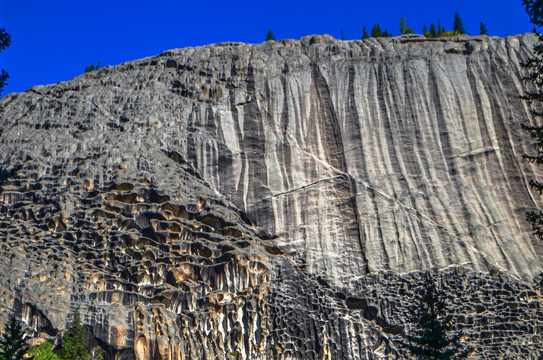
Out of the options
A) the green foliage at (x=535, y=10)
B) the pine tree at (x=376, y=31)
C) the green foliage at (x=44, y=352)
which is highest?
the pine tree at (x=376, y=31)

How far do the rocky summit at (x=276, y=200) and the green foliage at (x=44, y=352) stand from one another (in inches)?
28.6

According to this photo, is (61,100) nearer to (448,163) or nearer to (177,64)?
(177,64)

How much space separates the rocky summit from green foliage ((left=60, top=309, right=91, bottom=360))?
0.58 metres

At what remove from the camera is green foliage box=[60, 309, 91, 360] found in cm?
2855

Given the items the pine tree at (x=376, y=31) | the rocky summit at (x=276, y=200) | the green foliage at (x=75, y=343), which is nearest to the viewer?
the green foliage at (x=75, y=343)

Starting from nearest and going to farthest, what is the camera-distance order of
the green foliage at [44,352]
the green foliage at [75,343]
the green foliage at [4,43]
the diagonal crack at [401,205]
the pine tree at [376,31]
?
1. the green foliage at [4,43]
2. the green foliage at [44,352]
3. the green foliage at [75,343]
4. the diagonal crack at [401,205]
5. the pine tree at [376,31]

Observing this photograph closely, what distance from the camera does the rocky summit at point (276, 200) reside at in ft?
106

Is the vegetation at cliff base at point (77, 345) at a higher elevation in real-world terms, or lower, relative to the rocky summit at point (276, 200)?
lower

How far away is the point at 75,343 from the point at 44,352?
109cm

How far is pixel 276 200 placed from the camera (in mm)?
36656

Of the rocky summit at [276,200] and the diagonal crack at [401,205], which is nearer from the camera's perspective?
the rocky summit at [276,200]

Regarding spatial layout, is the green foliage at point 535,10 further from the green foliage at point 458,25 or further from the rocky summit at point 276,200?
the green foliage at point 458,25

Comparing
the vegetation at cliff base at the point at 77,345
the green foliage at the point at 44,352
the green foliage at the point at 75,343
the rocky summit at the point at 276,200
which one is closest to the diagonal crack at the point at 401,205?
the rocky summit at the point at 276,200

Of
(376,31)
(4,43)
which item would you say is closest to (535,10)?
(4,43)
